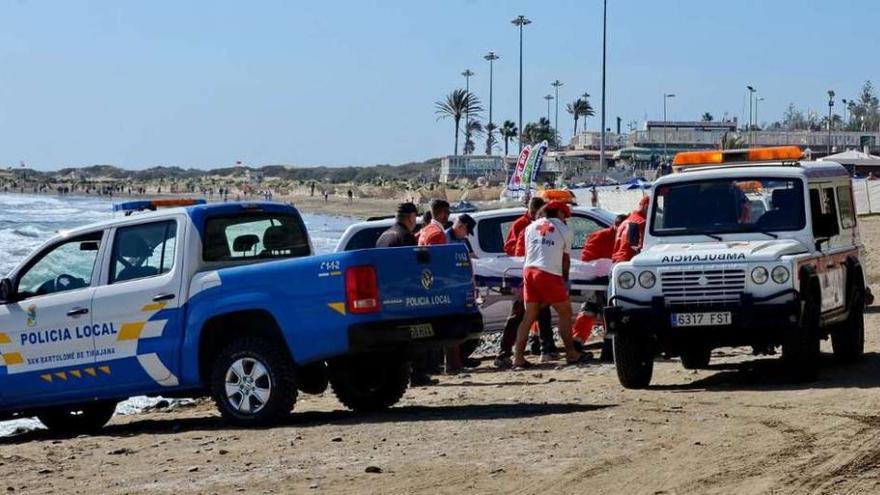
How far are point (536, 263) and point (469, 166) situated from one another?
158159 mm

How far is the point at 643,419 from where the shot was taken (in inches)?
445

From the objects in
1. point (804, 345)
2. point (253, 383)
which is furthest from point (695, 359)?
point (253, 383)

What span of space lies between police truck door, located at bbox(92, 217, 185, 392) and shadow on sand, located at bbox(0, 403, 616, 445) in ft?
2.01

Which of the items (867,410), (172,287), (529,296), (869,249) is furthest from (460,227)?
(869,249)

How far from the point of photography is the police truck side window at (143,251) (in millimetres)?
12625

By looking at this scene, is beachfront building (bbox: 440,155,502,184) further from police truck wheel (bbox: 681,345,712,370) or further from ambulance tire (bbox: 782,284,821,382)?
ambulance tire (bbox: 782,284,821,382)

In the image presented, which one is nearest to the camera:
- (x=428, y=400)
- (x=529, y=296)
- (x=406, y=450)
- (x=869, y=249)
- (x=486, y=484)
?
(x=486, y=484)

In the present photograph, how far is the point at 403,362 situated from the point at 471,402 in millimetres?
797

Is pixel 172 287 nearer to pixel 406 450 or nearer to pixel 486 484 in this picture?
pixel 406 450

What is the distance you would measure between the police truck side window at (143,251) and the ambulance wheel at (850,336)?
6377 mm

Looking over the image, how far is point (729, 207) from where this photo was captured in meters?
14.4

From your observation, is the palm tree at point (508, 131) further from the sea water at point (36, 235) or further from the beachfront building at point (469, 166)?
the sea water at point (36, 235)

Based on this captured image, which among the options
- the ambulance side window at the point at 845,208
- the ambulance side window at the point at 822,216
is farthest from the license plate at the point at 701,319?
the ambulance side window at the point at 845,208

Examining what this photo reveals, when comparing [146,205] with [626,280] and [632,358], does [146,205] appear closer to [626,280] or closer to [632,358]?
[626,280]
